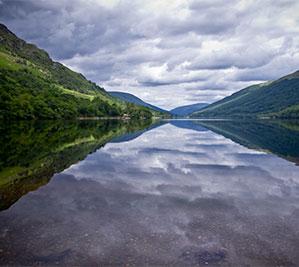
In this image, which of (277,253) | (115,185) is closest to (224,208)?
(277,253)

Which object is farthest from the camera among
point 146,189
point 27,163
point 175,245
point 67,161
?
point 67,161

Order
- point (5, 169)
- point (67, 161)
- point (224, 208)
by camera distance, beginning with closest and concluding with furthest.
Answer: point (224, 208), point (5, 169), point (67, 161)

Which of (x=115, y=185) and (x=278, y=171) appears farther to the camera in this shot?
(x=278, y=171)

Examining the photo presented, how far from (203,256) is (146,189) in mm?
17964

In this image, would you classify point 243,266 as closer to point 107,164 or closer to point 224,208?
point 224,208

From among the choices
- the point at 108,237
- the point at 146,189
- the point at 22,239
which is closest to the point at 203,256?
the point at 108,237

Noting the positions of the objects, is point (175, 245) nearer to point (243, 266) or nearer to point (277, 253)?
point (243, 266)

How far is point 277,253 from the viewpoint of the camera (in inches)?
738

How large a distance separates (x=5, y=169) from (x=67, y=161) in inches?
469

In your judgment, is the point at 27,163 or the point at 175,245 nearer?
the point at 175,245

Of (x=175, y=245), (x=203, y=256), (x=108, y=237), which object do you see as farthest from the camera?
(x=108, y=237)

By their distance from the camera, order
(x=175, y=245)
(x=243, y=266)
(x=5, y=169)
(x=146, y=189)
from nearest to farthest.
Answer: (x=243, y=266)
(x=175, y=245)
(x=146, y=189)
(x=5, y=169)

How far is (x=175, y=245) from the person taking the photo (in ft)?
64.8

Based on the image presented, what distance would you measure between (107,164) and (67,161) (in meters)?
6.99
